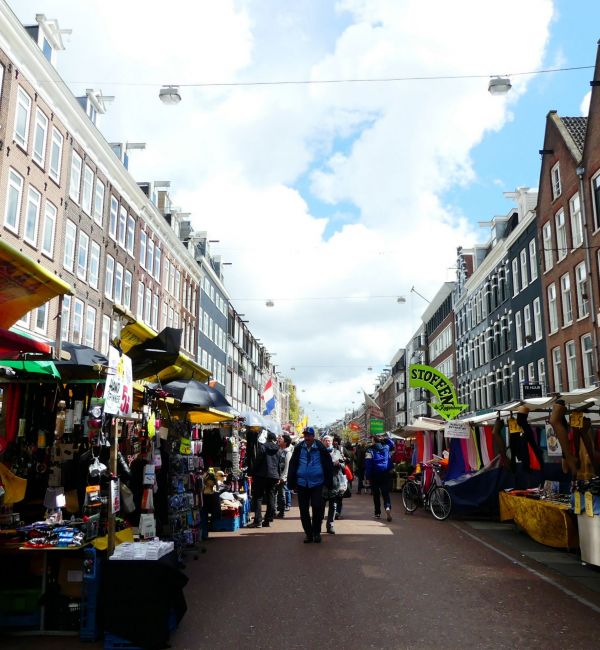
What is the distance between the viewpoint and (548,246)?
3222 centimetres

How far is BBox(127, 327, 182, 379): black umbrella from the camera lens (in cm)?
743

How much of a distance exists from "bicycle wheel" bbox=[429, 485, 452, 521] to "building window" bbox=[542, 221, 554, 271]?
65.8 feet

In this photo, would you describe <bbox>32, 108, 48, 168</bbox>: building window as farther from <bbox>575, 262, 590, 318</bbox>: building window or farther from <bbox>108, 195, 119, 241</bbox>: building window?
<bbox>575, 262, 590, 318</bbox>: building window

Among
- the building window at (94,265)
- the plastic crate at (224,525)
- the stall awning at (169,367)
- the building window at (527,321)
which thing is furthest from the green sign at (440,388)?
the building window at (527,321)

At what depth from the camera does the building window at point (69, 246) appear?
2631cm

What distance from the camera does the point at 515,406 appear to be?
1194 centimetres

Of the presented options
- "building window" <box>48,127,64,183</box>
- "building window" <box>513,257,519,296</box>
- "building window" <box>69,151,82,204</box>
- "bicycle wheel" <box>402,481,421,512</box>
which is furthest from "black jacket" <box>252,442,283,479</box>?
"building window" <box>513,257,519,296</box>

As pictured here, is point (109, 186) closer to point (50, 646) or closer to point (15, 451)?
point (15, 451)

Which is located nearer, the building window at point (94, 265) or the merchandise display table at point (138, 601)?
the merchandise display table at point (138, 601)

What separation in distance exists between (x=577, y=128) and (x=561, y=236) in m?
5.48

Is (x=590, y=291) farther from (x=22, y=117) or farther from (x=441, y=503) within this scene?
(x=22, y=117)

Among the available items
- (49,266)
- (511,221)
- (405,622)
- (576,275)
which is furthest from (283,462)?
(511,221)

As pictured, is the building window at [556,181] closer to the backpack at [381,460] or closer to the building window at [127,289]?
the backpack at [381,460]

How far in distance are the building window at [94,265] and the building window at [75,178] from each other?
8.74 feet
